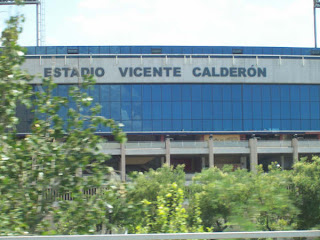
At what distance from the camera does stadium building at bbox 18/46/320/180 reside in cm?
4847

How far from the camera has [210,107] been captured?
5062 cm

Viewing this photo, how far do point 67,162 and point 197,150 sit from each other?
4263 cm

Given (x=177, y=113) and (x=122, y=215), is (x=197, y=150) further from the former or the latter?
(x=122, y=215)

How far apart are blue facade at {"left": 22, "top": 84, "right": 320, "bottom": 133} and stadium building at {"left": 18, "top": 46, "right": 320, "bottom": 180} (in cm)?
13

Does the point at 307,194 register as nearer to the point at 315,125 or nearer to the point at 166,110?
the point at 166,110

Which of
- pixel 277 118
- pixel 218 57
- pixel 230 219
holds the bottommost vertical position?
pixel 230 219

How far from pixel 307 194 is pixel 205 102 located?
3731 cm

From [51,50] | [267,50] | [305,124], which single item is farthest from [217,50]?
[51,50]

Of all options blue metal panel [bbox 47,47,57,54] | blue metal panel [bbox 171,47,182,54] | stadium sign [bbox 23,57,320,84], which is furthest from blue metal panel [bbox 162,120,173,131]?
blue metal panel [bbox 47,47,57,54]

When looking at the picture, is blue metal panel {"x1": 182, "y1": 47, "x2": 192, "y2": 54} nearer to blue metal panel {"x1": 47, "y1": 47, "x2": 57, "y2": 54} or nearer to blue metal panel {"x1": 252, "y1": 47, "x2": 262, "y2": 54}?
blue metal panel {"x1": 252, "y1": 47, "x2": 262, "y2": 54}

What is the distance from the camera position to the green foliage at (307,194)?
837cm

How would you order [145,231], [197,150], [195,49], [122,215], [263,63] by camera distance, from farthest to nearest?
[195,49] < [263,63] < [197,150] < [145,231] < [122,215]

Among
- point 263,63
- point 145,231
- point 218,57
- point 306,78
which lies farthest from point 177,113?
→ point 145,231

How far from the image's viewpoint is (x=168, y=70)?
4934 centimetres
